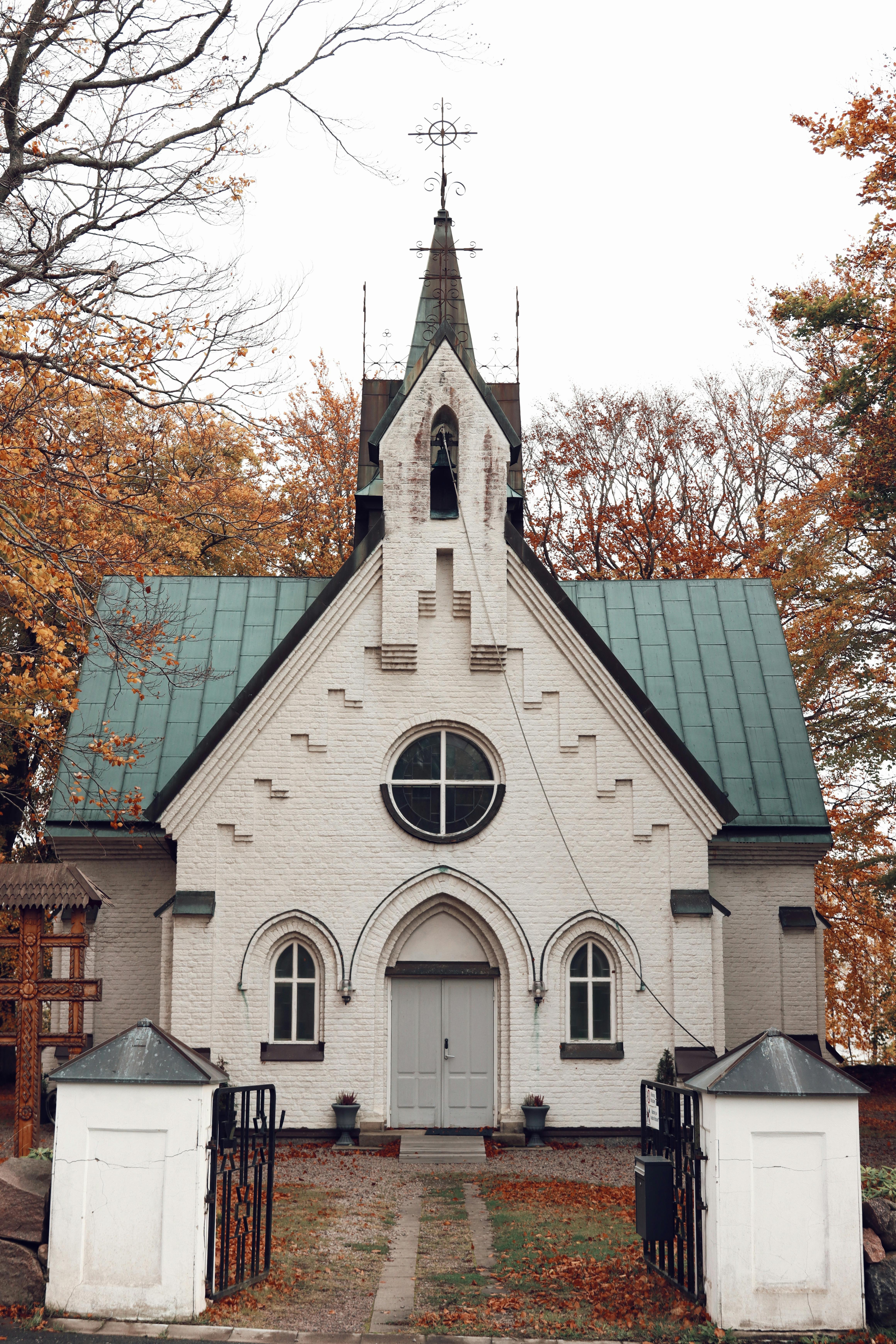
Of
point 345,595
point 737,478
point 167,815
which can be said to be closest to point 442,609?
point 345,595

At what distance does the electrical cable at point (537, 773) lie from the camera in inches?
683

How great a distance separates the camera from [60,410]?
60.1ft

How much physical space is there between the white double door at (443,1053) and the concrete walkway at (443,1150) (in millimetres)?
651

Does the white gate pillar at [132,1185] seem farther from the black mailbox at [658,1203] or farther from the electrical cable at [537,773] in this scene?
the electrical cable at [537,773]

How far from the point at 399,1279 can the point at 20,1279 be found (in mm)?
2713

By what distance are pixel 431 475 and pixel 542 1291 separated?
11889 mm

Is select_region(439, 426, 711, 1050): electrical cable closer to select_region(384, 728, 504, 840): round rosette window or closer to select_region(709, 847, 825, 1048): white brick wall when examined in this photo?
select_region(384, 728, 504, 840): round rosette window

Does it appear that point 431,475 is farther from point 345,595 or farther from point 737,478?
point 737,478

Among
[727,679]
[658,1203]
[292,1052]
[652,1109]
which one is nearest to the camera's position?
[658,1203]

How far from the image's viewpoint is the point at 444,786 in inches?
706

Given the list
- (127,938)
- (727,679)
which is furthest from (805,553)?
(127,938)

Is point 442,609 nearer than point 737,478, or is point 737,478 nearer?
point 442,609

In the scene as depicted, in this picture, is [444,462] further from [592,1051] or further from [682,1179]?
[682,1179]

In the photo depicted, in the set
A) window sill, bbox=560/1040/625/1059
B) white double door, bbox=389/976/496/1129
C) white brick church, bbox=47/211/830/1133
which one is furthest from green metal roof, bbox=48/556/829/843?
white double door, bbox=389/976/496/1129
